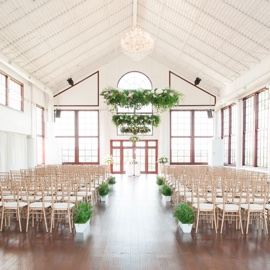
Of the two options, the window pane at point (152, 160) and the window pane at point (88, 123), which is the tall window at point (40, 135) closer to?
the window pane at point (88, 123)

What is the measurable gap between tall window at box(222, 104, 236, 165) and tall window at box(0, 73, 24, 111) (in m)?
11.5

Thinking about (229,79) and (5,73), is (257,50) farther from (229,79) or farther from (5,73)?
(5,73)

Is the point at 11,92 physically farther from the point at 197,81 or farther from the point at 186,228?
the point at 197,81

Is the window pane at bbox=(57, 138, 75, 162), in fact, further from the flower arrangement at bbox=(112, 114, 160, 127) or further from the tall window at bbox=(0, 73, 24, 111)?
the flower arrangement at bbox=(112, 114, 160, 127)

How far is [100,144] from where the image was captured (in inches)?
740

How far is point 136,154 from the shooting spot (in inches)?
773

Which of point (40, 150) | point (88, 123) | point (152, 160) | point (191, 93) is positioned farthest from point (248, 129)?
point (40, 150)

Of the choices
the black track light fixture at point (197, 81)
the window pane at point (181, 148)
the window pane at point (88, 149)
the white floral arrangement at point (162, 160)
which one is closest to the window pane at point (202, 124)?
the window pane at point (181, 148)

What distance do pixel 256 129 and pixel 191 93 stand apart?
6631 millimetres

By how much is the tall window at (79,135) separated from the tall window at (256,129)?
9518mm

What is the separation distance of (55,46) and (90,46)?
9.29 feet

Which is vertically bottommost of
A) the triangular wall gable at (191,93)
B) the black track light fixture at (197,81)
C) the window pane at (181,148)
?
the window pane at (181,148)

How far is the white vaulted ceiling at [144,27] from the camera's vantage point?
9523 mm

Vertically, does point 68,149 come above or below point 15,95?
below
